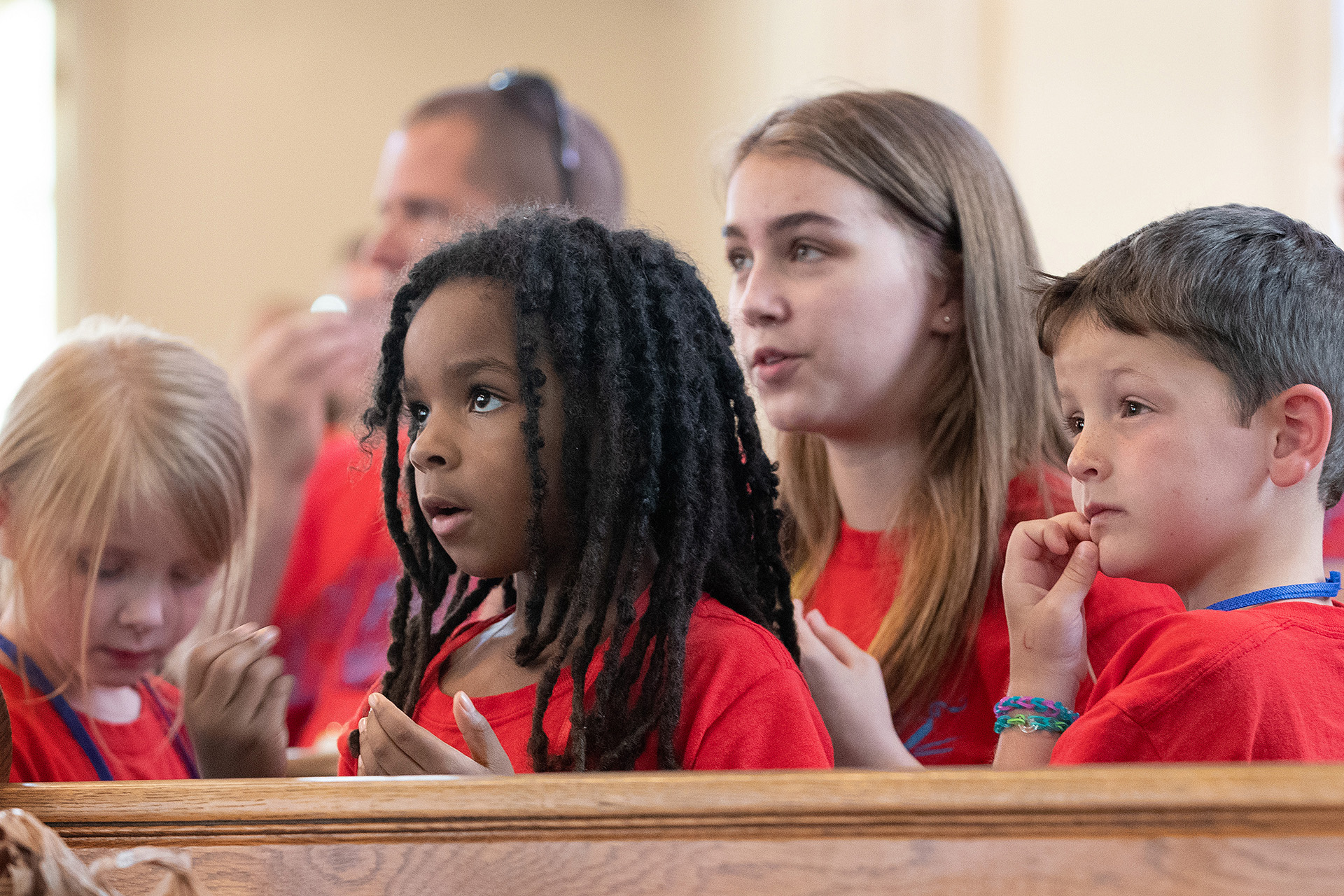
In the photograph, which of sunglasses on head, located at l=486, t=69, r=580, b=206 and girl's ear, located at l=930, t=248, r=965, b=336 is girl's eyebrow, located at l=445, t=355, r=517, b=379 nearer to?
girl's ear, located at l=930, t=248, r=965, b=336

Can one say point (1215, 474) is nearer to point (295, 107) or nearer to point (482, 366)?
point (482, 366)

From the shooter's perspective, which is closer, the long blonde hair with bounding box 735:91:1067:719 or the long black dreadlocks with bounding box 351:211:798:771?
the long black dreadlocks with bounding box 351:211:798:771

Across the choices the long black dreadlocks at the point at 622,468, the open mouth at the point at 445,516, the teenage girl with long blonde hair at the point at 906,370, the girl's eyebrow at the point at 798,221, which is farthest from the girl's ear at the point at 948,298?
the open mouth at the point at 445,516

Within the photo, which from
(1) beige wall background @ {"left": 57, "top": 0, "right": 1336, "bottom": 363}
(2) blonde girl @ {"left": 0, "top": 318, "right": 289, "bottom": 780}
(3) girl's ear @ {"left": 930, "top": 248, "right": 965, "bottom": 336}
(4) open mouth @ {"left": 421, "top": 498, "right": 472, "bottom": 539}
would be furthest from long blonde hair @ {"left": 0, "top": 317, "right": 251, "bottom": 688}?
(1) beige wall background @ {"left": 57, "top": 0, "right": 1336, "bottom": 363}

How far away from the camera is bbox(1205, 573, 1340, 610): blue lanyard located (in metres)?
0.82

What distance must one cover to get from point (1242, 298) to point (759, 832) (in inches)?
18.5

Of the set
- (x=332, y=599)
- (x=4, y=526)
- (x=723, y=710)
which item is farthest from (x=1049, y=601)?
(x=332, y=599)

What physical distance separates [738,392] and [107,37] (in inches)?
176

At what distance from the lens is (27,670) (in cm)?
117

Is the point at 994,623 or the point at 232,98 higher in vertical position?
the point at 232,98

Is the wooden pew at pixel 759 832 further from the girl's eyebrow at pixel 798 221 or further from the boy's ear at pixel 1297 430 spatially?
the girl's eyebrow at pixel 798 221

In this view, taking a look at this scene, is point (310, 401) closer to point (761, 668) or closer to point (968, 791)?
point (761, 668)

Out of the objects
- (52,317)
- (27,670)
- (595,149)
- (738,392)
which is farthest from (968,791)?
(52,317)

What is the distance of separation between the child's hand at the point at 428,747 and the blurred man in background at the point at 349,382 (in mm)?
1017
